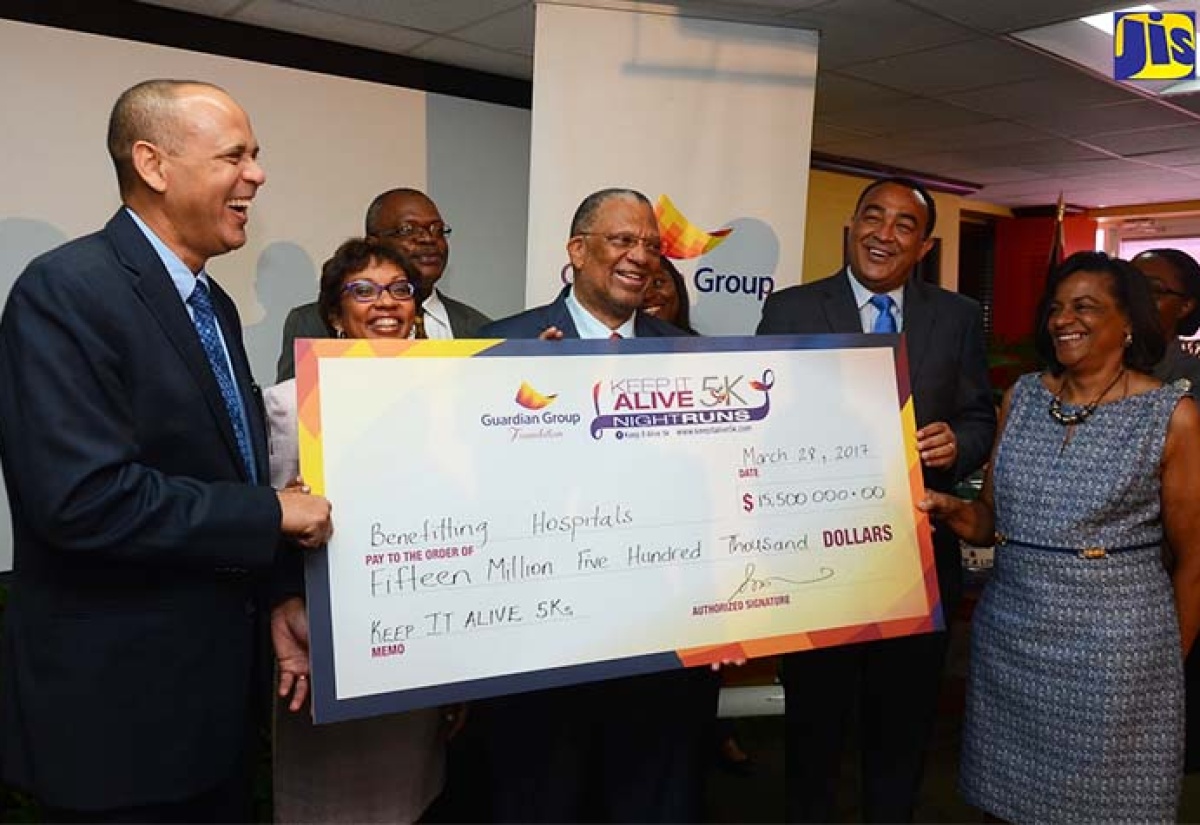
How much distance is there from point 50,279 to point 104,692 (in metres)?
0.63

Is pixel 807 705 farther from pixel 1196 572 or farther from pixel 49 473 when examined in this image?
pixel 49 473

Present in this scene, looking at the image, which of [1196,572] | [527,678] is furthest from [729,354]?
[1196,572]

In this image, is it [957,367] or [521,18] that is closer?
[957,367]

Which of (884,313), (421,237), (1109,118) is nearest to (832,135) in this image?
(1109,118)

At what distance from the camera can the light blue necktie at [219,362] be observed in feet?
5.10

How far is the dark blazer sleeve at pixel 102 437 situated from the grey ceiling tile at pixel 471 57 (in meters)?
3.76

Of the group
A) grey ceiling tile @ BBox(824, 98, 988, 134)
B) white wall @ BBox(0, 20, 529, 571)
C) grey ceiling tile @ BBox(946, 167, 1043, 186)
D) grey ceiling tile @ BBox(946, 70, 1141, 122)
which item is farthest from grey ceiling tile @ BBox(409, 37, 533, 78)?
grey ceiling tile @ BBox(946, 167, 1043, 186)

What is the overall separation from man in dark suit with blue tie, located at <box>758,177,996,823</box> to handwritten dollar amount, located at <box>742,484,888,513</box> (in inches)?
17.6

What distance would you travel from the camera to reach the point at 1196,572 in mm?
2031

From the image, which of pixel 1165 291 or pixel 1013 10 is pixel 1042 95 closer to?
pixel 1013 10

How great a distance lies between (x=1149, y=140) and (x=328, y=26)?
5875 mm

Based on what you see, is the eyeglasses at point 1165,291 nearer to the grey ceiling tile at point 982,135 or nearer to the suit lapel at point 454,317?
the suit lapel at point 454,317

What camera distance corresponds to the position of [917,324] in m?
2.45

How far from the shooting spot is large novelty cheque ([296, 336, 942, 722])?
5.09ft
